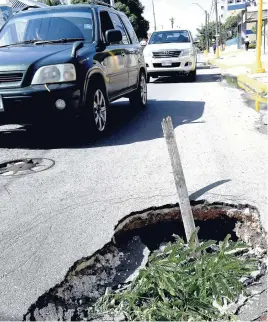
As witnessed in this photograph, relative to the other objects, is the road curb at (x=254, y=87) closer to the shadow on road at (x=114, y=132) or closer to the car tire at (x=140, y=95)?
the shadow on road at (x=114, y=132)

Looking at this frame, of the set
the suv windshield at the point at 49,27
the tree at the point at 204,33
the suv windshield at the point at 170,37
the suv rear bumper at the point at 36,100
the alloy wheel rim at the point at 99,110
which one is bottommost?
the tree at the point at 204,33

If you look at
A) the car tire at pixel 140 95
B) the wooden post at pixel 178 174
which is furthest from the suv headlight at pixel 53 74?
the car tire at pixel 140 95

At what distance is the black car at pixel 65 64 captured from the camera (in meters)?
5.17

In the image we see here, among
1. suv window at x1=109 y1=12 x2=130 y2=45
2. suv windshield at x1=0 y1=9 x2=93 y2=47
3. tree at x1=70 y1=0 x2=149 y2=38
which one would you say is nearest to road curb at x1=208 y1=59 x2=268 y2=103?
suv window at x1=109 y1=12 x2=130 y2=45

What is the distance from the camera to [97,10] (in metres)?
6.60

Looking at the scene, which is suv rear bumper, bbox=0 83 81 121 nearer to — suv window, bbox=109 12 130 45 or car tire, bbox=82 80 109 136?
car tire, bbox=82 80 109 136

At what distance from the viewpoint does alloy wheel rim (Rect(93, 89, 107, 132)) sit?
5.93 meters

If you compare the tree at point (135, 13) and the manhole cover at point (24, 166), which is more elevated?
the tree at point (135, 13)

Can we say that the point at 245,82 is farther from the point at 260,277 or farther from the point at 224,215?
the point at 260,277

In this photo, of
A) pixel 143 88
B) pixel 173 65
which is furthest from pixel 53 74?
pixel 173 65

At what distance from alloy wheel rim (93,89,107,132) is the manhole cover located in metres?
1.20

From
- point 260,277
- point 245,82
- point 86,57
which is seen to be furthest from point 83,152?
point 245,82

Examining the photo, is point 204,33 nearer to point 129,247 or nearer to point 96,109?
point 96,109

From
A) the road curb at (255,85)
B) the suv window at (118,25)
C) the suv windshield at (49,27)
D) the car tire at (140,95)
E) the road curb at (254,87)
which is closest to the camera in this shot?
the suv windshield at (49,27)
